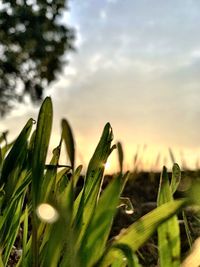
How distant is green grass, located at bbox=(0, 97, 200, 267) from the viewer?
1.00 metres

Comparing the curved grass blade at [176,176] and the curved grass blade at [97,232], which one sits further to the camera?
the curved grass blade at [176,176]

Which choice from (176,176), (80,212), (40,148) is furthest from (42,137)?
(176,176)

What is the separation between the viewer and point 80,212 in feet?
4.02

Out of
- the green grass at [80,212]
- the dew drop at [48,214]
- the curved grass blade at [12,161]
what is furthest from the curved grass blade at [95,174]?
the dew drop at [48,214]

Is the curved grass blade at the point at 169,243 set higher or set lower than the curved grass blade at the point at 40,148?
lower

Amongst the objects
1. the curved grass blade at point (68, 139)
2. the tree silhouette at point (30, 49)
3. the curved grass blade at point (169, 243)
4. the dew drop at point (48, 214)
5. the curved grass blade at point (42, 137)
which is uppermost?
the tree silhouette at point (30, 49)

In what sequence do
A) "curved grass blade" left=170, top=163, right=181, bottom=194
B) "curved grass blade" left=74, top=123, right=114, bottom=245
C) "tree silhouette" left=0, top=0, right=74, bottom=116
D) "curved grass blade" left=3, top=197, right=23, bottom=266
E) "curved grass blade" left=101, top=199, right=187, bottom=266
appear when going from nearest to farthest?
"curved grass blade" left=101, top=199, right=187, bottom=266, "curved grass blade" left=74, top=123, right=114, bottom=245, "curved grass blade" left=170, top=163, right=181, bottom=194, "curved grass blade" left=3, top=197, right=23, bottom=266, "tree silhouette" left=0, top=0, right=74, bottom=116

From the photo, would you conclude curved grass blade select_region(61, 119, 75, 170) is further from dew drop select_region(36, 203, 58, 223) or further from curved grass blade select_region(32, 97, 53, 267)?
curved grass blade select_region(32, 97, 53, 267)

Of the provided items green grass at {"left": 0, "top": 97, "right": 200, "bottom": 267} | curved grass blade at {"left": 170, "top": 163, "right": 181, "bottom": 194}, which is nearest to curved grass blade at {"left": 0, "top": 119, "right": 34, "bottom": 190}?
green grass at {"left": 0, "top": 97, "right": 200, "bottom": 267}

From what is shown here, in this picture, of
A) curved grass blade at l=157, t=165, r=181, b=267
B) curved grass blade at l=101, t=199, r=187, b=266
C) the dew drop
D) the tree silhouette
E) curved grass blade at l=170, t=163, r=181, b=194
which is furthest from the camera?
the tree silhouette

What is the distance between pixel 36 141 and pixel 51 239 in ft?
0.73

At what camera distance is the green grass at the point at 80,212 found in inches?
39.4

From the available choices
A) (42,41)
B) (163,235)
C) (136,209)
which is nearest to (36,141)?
(163,235)

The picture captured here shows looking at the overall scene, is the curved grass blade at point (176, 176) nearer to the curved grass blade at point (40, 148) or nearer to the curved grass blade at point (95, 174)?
the curved grass blade at point (95, 174)
